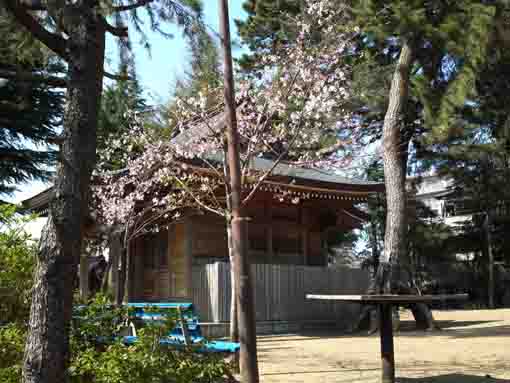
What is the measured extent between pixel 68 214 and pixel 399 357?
6693mm

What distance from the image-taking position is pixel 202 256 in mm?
14656

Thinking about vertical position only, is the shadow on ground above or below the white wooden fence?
below

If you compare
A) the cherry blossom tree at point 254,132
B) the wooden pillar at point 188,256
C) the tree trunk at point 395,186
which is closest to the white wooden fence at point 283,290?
the wooden pillar at point 188,256

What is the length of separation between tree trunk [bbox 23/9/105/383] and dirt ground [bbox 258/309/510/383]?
11.5ft

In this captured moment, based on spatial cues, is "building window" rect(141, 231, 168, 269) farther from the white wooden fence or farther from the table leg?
the table leg

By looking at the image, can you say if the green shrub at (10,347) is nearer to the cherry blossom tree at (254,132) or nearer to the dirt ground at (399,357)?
the dirt ground at (399,357)

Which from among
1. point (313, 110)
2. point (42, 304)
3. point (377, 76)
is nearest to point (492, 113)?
point (377, 76)

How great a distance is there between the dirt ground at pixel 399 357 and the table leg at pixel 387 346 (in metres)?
0.45

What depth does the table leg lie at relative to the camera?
6.41 metres

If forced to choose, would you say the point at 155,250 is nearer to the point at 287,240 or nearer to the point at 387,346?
the point at 287,240

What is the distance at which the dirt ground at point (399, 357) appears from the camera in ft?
23.5

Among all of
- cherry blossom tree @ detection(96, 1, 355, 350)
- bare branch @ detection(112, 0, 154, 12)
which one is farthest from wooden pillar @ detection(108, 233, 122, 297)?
bare branch @ detection(112, 0, 154, 12)

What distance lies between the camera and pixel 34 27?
15.1ft

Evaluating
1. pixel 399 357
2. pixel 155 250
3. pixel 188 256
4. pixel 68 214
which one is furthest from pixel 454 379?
pixel 155 250
